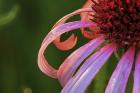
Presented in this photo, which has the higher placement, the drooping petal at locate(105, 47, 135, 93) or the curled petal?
the curled petal

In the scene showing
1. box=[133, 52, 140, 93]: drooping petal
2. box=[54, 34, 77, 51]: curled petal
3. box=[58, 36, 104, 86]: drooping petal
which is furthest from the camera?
box=[54, 34, 77, 51]: curled petal

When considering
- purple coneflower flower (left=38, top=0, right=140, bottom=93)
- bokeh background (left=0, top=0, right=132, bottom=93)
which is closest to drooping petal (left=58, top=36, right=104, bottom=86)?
purple coneflower flower (left=38, top=0, right=140, bottom=93)

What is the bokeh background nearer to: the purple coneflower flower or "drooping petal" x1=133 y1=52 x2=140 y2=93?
the purple coneflower flower

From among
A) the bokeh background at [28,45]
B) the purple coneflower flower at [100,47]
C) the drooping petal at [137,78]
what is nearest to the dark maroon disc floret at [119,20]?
the purple coneflower flower at [100,47]

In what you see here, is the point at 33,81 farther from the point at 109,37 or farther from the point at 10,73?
the point at 109,37

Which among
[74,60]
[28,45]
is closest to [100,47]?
[74,60]

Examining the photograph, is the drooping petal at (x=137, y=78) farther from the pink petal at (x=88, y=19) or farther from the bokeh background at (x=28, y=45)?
the bokeh background at (x=28, y=45)

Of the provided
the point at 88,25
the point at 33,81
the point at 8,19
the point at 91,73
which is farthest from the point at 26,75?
the point at 91,73
